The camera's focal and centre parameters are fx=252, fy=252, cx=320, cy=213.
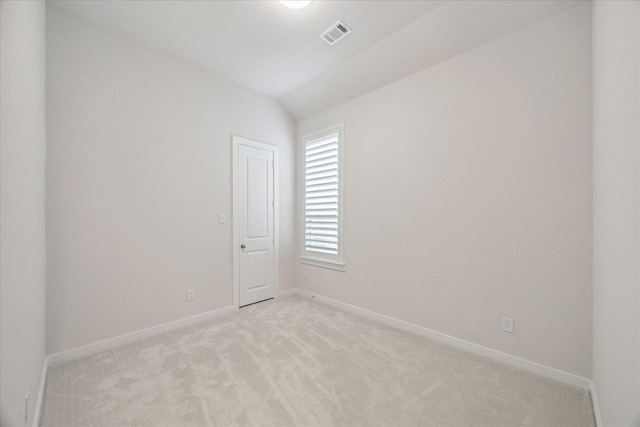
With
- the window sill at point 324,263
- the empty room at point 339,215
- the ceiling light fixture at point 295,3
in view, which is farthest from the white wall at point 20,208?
the window sill at point 324,263

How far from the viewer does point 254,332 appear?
2713 mm

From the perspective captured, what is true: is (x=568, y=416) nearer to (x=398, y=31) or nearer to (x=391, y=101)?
(x=391, y=101)

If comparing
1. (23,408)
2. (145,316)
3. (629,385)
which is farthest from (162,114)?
(629,385)

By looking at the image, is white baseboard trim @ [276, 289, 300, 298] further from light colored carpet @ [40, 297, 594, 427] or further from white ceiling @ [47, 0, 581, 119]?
white ceiling @ [47, 0, 581, 119]

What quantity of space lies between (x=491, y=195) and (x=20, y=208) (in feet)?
10.3

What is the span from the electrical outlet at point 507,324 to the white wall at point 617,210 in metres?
0.48

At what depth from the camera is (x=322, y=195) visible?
3.71m

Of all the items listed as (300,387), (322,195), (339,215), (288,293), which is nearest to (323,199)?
(322,195)

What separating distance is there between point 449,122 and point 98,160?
337cm

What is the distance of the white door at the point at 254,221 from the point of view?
3436 mm

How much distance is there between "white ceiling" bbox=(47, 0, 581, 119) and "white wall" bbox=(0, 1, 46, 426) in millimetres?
878

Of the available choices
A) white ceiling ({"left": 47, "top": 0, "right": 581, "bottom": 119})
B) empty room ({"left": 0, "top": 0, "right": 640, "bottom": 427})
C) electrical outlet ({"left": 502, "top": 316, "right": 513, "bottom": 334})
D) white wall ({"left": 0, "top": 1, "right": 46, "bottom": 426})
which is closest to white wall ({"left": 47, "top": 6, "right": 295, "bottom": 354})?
empty room ({"left": 0, "top": 0, "right": 640, "bottom": 427})

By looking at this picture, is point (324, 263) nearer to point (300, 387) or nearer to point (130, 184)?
point (300, 387)

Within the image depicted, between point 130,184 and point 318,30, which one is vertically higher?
point 318,30
